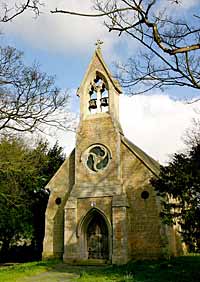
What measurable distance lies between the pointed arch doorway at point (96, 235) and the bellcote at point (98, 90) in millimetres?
7090

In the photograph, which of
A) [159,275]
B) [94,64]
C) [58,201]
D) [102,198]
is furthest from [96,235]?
[94,64]

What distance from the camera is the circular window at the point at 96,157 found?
2462 cm

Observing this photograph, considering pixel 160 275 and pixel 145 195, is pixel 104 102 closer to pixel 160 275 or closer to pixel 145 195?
pixel 145 195

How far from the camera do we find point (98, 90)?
2652 centimetres

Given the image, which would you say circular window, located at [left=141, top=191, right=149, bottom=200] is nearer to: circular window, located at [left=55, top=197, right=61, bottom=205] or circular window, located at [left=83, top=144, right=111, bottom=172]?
circular window, located at [left=83, top=144, right=111, bottom=172]

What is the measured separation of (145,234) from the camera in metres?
22.2

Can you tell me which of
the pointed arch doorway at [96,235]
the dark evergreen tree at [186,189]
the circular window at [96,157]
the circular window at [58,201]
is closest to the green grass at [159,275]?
the dark evergreen tree at [186,189]

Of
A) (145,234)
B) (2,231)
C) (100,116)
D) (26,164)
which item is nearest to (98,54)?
(100,116)

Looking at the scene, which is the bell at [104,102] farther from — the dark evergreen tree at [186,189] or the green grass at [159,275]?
the green grass at [159,275]

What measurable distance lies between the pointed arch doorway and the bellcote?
23.3 ft

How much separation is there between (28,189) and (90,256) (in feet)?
28.7

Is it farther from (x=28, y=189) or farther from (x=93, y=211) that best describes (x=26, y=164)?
(x=28, y=189)

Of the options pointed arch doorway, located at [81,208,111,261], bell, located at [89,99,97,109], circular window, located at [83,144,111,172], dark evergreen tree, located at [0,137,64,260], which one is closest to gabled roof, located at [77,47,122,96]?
bell, located at [89,99,97,109]

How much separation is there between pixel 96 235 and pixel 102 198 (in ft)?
8.90
